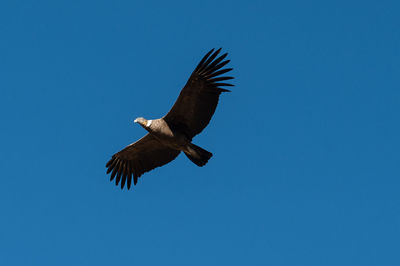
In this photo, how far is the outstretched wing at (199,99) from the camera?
62.8 feet

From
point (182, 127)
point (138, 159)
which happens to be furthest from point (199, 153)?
point (138, 159)

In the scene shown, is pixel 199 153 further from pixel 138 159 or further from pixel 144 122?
pixel 138 159

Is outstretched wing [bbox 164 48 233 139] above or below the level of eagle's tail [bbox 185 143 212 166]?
above

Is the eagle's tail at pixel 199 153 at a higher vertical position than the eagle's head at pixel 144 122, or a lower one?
lower

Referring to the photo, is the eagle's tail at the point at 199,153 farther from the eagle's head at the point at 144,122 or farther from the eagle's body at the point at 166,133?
the eagle's head at the point at 144,122

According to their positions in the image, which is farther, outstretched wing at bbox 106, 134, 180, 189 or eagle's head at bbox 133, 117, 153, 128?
outstretched wing at bbox 106, 134, 180, 189

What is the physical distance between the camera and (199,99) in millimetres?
19484

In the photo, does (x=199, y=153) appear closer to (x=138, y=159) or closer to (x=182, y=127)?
(x=182, y=127)

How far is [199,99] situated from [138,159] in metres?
3.12

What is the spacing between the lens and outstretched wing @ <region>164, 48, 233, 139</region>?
19.1 metres

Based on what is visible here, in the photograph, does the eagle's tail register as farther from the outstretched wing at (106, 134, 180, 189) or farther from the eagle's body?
the outstretched wing at (106, 134, 180, 189)

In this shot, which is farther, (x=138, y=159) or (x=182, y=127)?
(x=138, y=159)

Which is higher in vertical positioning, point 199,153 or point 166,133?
point 166,133

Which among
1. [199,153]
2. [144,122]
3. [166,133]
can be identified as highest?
[144,122]
